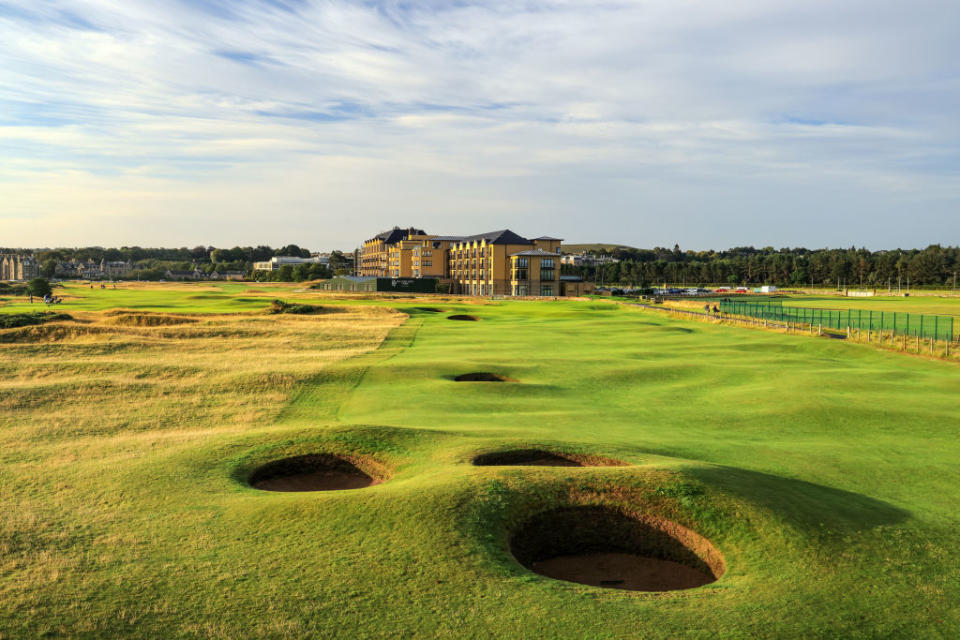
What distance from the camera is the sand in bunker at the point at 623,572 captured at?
12344 mm

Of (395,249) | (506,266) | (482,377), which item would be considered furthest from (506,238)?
(482,377)

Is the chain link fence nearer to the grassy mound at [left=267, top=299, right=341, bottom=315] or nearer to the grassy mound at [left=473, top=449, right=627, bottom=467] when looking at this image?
the grassy mound at [left=473, top=449, right=627, bottom=467]

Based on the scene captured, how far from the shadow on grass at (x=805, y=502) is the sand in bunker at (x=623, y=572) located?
233cm

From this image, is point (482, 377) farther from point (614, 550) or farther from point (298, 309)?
point (298, 309)

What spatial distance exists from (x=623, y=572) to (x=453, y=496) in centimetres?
368

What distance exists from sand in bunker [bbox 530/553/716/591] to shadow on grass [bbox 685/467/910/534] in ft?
7.63

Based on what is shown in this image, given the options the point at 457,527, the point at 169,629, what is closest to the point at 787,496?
the point at 457,527

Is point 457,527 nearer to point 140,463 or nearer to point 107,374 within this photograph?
point 140,463

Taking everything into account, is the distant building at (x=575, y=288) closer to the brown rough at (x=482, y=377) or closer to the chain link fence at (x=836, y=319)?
the chain link fence at (x=836, y=319)

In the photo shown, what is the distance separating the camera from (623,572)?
42.5 ft

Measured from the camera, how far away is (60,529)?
41.2 ft

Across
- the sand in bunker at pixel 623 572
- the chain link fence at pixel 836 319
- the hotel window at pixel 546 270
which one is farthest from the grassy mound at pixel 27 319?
the hotel window at pixel 546 270

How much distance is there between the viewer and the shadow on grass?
43.6 ft

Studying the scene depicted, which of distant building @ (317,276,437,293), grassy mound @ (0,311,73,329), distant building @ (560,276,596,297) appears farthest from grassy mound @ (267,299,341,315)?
distant building @ (560,276,596,297)
